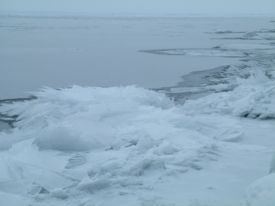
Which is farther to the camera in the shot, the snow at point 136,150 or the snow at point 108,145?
the snow at point 108,145

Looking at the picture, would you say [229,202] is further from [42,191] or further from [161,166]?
[42,191]

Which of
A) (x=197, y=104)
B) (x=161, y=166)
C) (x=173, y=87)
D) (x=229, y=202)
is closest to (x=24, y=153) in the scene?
(x=161, y=166)

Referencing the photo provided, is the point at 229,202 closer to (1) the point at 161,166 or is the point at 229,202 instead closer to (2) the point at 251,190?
(2) the point at 251,190

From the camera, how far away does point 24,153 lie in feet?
17.2

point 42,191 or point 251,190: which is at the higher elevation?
point 251,190

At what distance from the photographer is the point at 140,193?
3.98 meters

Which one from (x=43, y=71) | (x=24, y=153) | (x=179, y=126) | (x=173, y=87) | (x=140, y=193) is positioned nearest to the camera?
(x=140, y=193)

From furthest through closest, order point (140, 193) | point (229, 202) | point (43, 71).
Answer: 1. point (43, 71)
2. point (140, 193)
3. point (229, 202)

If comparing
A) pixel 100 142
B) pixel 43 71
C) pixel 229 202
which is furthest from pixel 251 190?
pixel 43 71

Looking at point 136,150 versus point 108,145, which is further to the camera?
point 108,145

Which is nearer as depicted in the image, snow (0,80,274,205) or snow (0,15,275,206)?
snow (0,15,275,206)

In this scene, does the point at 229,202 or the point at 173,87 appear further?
the point at 173,87

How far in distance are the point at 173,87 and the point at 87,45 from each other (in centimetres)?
981

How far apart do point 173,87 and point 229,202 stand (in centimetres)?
682
